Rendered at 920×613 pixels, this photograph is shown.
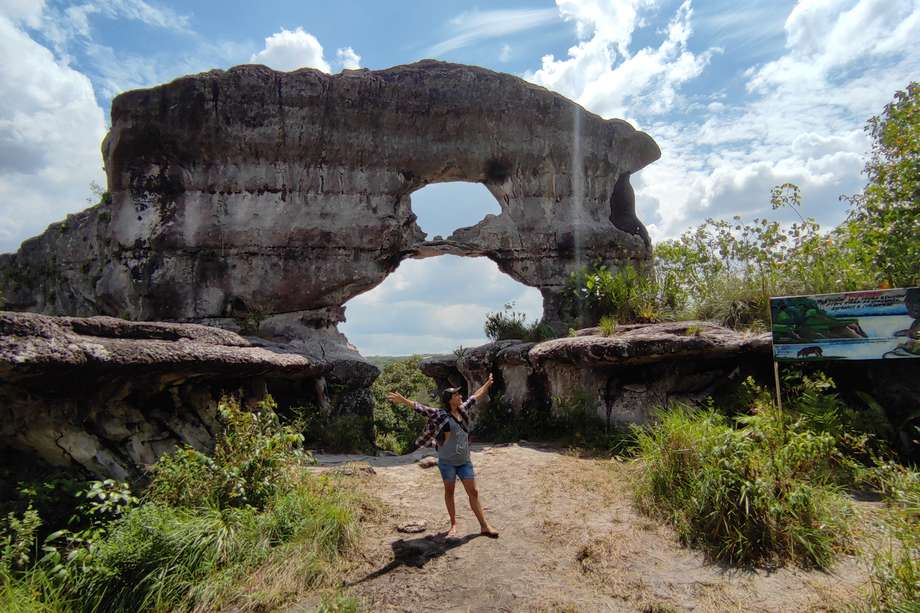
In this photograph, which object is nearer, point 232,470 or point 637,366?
point 232,470

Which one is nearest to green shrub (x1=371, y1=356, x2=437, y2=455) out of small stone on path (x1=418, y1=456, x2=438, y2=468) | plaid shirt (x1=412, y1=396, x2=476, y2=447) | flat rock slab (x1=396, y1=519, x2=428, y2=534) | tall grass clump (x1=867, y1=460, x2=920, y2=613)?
small stone on path (x1=418, y1=456, x2=438, y2=468)

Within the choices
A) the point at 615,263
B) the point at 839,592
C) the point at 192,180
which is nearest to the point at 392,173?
the point at 192,180

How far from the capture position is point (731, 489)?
15.1 ft

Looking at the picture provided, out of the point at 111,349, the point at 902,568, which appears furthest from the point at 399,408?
Result: the point at 902,568

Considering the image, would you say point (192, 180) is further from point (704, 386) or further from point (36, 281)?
point (704, 386)

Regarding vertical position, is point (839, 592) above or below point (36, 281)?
below

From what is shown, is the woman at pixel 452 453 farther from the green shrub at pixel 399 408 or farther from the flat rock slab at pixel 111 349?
the flat rock slab at pixel 111 349

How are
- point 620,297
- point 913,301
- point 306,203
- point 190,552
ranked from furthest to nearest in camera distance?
point 306,203
point 620,297
point 913,301
point 190,552

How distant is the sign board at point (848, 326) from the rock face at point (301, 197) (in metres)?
6.72

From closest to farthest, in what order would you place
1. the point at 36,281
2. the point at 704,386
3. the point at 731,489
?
the point at 731,489, the point at 704,386, the point at 36,281

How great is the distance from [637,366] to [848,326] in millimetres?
3140

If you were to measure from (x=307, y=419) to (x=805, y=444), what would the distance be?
6.94 meters

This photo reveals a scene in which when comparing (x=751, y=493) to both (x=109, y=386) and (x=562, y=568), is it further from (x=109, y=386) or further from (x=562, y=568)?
(x=109, y=386)

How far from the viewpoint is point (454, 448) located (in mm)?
5023
